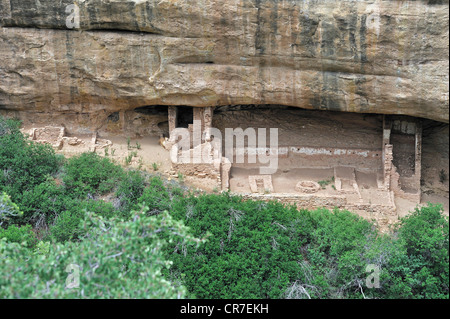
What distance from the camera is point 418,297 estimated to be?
9898 millimetres

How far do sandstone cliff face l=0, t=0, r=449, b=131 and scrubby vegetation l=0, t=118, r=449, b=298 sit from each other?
191 cm

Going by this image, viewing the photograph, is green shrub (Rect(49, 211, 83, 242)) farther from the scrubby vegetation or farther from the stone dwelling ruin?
the stone dwelling ruin

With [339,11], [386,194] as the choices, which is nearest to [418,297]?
[386,194]

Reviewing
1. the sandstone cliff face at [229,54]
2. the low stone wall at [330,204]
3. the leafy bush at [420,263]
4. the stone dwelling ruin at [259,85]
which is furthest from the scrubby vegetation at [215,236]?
the sandstone cliff face at [229,54]

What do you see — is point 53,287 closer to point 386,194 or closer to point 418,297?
point 418,297

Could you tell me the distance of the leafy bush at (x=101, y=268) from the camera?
738 cm

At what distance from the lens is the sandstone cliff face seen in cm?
1150

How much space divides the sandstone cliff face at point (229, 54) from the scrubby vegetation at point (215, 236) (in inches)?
75.3

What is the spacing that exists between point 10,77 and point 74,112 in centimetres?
172

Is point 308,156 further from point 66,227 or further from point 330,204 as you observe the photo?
point 66,227

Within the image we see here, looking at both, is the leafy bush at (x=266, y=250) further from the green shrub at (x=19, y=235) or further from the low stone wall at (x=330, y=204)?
the green shrub at (x=19, y=235)

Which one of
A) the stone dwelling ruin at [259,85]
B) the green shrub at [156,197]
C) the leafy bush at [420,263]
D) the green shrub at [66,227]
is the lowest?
the leafy bush at [420,263]

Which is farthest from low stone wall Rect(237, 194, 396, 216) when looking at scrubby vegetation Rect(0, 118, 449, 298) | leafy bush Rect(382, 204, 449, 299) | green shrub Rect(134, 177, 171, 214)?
green shrub Rect(134, 177, 171, 214)

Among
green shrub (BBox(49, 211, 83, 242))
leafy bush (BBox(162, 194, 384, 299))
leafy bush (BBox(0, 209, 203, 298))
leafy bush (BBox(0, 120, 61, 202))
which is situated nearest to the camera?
leafy bush (BBox(0, 209, 203, 298))
